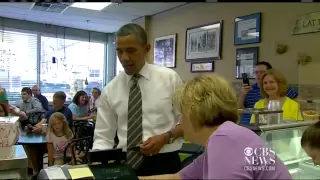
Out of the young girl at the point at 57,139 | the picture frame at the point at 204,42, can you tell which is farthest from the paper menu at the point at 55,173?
Result: the picture frame at the point at 204,42

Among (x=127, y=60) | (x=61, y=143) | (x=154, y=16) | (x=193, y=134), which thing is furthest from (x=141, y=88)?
(x=154, y=16)

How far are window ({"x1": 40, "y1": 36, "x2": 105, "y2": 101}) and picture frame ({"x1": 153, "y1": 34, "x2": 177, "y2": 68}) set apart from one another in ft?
9.50

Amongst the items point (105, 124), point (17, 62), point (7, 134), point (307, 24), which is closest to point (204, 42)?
point (307, 24)

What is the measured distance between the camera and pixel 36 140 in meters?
3.81

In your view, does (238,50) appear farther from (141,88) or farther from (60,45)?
(60,45)

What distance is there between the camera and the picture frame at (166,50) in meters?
5.98

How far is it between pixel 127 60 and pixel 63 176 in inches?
32.8

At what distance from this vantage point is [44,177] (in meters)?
0.83

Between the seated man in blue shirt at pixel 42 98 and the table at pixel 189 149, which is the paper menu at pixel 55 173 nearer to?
the table at pixel 189 149

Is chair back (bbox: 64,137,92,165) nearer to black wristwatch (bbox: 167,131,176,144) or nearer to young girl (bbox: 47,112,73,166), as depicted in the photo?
young girl (bbox: 47,112,73,166)

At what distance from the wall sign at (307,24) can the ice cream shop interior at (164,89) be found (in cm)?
1

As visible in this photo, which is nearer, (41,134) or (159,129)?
(159,129)

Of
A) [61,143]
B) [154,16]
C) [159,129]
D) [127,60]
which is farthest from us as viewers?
[154,16]

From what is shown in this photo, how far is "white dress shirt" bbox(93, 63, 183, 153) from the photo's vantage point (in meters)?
1.68
